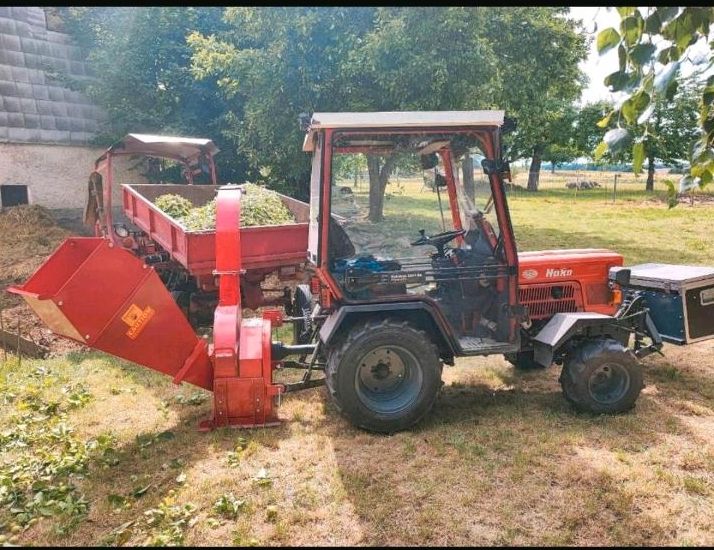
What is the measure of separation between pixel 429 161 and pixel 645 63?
315 centimetres

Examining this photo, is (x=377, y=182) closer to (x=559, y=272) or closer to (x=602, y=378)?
(x=559, y=272)

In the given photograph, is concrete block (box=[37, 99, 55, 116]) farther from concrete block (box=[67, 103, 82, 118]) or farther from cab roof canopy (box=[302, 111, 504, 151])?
cab roof canopy (box=[302, 111, 504, 151])

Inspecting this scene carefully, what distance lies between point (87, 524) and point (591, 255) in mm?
4266

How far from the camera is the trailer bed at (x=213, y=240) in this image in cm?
606

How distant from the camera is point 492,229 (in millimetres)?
4371

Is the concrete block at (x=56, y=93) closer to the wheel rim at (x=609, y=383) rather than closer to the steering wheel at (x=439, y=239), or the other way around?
the steering wheel at (x=439, y=239)

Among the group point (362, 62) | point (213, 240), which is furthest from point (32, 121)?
point (213, 240)

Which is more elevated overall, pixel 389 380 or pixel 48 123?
pixel 48 123

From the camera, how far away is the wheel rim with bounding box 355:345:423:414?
13.5 feet

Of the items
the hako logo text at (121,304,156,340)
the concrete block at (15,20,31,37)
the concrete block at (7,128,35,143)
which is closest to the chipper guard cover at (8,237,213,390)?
the hako logo text at (121,304,156,340)

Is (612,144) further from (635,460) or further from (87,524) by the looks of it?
(87,524)

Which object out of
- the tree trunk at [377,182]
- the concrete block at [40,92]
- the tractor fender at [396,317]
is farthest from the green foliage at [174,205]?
the concrete block at [40,92]

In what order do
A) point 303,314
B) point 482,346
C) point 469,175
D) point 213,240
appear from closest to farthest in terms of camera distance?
point 482,346 → point 469,175 → point 303,314 → point 213,240

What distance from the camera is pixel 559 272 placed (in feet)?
15.5
